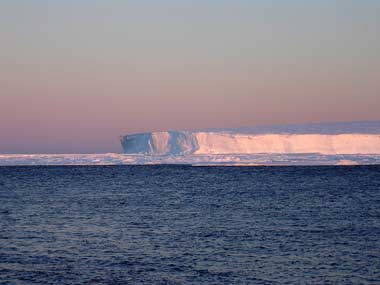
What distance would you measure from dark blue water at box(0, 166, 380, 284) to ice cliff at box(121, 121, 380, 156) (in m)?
22.6

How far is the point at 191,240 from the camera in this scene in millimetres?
18359

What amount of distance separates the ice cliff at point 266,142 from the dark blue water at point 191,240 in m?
22.6

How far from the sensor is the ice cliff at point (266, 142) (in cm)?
5444

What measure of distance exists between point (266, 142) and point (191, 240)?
3742 cm

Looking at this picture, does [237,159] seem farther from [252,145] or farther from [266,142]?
[266,142]

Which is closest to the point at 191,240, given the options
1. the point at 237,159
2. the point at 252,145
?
the point at 237,159

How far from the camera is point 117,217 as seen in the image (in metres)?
24.0

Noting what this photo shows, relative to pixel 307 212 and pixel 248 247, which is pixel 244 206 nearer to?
pixel 307 212

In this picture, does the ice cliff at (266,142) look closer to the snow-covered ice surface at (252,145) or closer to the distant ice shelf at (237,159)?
the snow-covered ice surface at (252,145)

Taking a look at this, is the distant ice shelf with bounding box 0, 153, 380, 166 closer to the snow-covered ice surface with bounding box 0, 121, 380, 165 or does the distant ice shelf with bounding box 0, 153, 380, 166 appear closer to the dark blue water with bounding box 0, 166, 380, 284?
the snow-covered ice surface with bounding box 0, 121, 380, 165

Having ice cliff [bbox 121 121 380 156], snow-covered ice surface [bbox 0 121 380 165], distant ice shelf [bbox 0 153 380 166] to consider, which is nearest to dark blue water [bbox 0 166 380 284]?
distant ice shelf [bbox 0 153 380 166]

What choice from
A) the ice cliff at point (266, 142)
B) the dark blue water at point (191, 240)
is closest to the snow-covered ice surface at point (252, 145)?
the ice cliff at point (266, 142)

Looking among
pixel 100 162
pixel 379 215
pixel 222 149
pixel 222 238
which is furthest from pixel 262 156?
pixel 222 238

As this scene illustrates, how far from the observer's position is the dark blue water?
46.4ft
